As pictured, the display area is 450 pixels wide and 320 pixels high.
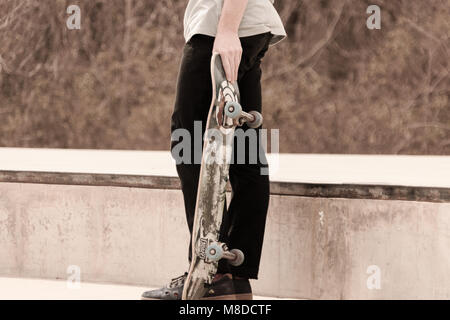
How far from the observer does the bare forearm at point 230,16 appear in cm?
178

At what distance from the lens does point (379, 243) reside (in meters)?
2.09

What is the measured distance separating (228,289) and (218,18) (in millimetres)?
712

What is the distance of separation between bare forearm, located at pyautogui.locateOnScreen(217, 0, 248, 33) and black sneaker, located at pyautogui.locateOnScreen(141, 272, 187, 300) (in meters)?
0.66

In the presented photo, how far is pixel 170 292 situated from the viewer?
1.88 m

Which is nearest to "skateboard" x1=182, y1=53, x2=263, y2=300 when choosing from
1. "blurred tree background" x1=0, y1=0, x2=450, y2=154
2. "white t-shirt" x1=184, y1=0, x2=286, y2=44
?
"white t-shirt" x1=184, y1=0, x2=286, y2=44

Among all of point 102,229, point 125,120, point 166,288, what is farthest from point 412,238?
point 125,120

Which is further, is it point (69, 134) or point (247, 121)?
point (69, 134)

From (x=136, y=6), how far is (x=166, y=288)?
286cm

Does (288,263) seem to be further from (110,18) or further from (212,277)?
(110,18)

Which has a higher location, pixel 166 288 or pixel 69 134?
pixel 69 134

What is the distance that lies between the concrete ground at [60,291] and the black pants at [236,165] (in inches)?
14.0

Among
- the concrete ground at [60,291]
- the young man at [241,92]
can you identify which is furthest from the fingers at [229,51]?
the concrete ground at [60,291]

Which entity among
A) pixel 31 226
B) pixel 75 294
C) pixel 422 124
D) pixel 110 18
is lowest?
pixel 75 294

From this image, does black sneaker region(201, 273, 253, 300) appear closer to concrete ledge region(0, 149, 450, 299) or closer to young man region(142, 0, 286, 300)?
young man region(142, 0, 286, 300)
